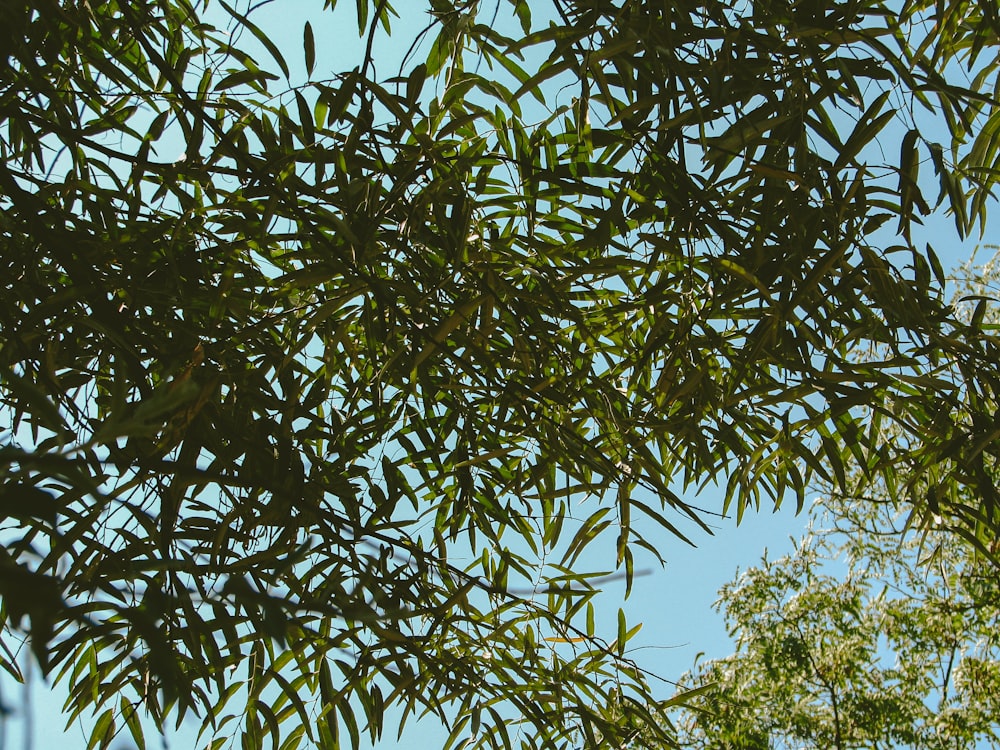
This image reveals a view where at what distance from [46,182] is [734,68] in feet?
2.93

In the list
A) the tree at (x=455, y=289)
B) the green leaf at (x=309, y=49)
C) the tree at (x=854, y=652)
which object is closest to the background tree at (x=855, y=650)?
the tree at (x=854, y=652)

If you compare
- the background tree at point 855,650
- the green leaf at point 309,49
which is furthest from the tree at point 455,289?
the background tree at point 855,650

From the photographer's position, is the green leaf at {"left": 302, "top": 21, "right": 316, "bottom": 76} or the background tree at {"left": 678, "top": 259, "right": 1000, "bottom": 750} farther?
the background tree at {"left": 678, "top": 259, "right": 1000, "bottom": 750}

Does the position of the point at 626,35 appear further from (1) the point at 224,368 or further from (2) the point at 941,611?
(2) the point at 941,611

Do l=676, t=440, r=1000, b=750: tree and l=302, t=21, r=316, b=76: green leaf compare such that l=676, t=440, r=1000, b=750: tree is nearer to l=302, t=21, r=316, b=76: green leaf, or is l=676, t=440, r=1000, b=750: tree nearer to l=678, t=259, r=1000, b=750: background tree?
l=678, t=259, r=1000, b=750: background tree

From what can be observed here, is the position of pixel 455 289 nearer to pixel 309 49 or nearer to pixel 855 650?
pixel 309 49

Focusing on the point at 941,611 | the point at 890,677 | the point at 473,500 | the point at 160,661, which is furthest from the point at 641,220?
the point at 890,677

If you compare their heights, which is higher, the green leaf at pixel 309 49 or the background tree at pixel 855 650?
the background tree at pixel 855 650

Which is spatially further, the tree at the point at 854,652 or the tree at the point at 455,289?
the tree at the point at 854,652

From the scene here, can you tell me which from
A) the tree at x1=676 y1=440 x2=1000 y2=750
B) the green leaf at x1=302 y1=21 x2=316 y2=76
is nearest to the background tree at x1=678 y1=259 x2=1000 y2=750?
the tree at x1=676 y1=440 x2=1000 y2=750

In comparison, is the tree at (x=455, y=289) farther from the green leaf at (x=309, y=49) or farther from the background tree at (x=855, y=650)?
the background tree at (x=855, y=650)

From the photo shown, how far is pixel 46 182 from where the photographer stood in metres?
1.20

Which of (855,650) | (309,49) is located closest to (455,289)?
(309,49)

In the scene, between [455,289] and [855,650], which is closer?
[455,289]
